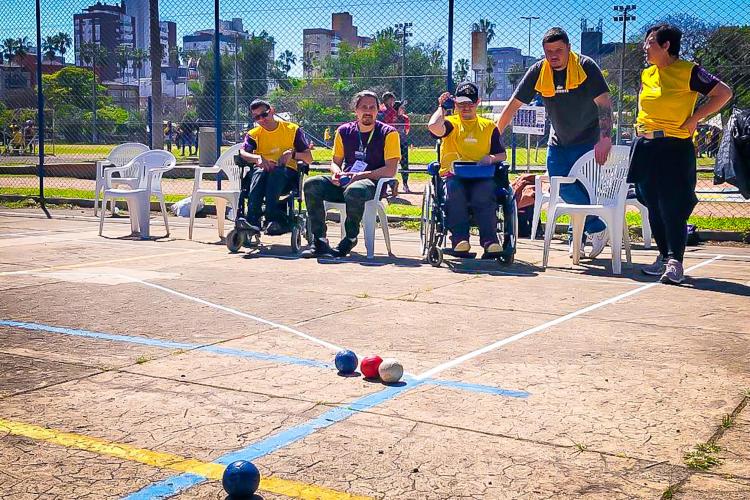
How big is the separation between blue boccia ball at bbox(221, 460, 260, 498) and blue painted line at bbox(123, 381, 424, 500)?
21 centimetres

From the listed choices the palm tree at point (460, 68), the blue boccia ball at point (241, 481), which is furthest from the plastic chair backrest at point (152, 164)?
the blue boccia ball at point (241, 481)

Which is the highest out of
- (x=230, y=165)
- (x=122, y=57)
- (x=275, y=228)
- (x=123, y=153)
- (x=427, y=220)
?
(x=122, y=57)

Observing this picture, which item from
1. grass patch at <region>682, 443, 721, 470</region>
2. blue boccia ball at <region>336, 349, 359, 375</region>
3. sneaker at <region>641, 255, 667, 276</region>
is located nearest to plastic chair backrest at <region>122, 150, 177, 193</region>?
sneaker at <region>641, 255, 667, 276</region>

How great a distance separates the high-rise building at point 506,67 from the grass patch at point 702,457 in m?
8.46

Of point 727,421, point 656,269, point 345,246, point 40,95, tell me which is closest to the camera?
point 727,421

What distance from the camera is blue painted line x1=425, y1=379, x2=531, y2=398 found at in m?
4.34

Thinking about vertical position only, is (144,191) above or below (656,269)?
above

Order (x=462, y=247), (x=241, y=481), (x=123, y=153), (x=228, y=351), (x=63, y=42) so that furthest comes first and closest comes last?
(x=63, y=42)
(x=123, y=153)
(x=462, y=247)
(x=228, y=351)
(x=241, y=481)

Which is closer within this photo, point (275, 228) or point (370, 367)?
point (370, 367)

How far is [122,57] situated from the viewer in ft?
68.9

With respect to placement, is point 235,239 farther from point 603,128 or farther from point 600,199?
point 603,128

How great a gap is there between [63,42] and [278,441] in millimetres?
14867

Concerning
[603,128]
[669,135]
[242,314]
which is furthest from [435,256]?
[242,314]

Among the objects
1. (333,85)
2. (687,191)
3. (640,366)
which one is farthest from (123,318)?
(333,85)
